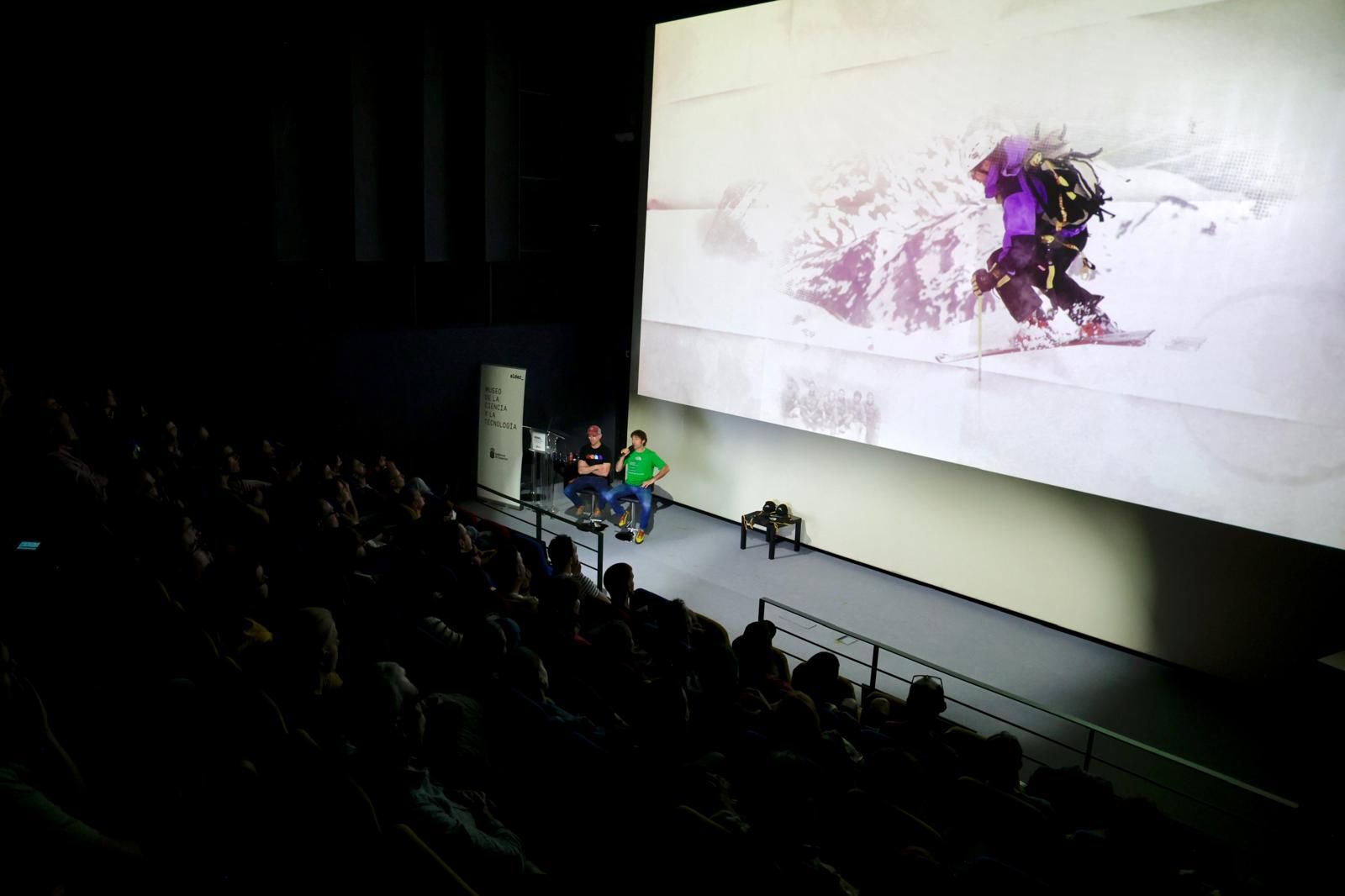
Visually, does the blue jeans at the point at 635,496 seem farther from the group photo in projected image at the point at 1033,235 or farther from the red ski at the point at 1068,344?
the red ski at the point at 1068,344

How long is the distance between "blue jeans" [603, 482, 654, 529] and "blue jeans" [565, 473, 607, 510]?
5 centimetres

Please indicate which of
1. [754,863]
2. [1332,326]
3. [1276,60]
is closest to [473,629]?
[754,863]

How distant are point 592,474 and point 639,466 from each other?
1.46 ft

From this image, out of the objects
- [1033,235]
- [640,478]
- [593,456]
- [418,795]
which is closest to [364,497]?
[593,456]

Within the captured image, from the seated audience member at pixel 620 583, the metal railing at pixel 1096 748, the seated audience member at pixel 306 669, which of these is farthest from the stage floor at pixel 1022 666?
the seated audience member at pixel 306 669

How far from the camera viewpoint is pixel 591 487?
27.4 ft

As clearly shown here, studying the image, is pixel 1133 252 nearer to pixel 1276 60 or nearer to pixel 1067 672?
pixel 1276 60

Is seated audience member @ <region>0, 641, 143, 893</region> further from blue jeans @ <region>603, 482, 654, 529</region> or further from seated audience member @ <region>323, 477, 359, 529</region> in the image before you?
blue jeans @ <region>603, 482, 654, 529</region>

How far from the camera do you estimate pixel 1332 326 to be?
4617 mm

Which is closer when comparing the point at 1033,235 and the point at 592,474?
the point at 1033,235

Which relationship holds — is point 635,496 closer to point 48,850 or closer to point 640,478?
point 640,478

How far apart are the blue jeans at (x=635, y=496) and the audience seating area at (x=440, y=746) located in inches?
132

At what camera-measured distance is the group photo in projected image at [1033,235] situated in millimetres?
4762

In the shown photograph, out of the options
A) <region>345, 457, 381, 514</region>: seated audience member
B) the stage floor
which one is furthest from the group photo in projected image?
<region>345, 457, 381, 514</region>: seated audience member
